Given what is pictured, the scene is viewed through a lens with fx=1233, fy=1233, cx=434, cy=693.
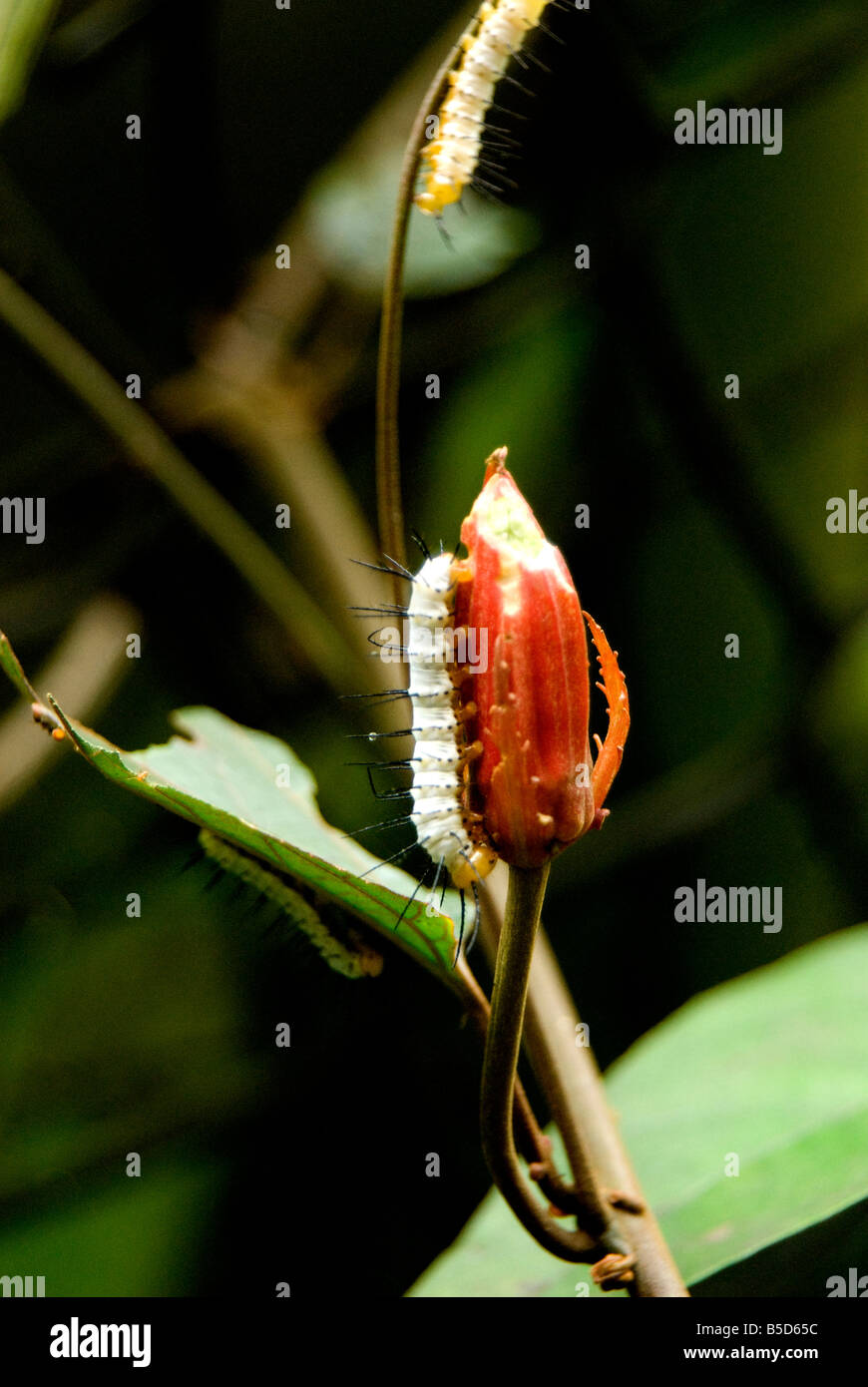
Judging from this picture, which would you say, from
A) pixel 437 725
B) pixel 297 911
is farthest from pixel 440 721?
pixel 297 911

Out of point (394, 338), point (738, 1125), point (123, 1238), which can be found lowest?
point (123, 1238)

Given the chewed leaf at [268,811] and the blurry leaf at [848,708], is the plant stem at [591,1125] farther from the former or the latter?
the blurry leaf at [848,708]

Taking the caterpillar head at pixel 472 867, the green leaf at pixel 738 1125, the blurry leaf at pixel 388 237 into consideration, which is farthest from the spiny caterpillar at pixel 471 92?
the blurry leaf at pixel 388 237

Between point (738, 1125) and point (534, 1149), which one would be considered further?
point (738, 1125)

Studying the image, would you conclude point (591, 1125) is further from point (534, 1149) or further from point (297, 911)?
point (297, 911)

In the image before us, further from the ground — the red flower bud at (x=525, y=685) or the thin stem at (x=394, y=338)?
the thin stem at (x=394, y=338)

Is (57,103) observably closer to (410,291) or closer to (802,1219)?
(410,291)

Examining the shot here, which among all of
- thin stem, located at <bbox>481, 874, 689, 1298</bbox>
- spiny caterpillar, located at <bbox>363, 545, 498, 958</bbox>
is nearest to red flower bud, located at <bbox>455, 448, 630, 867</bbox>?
spiny caterpillar, located at <bbox>363, 545, 498, 958</bbox>
